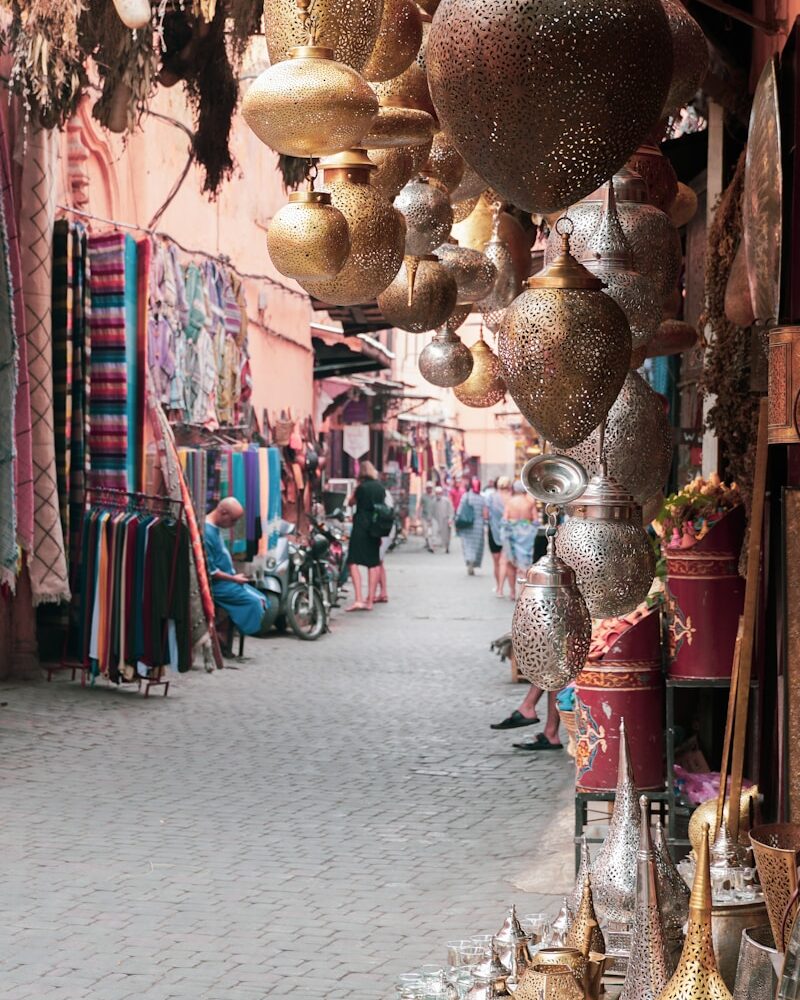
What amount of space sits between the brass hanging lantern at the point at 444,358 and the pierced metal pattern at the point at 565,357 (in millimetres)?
1586

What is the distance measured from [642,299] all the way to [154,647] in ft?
25.5

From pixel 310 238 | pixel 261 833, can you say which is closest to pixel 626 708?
pixel 261 833

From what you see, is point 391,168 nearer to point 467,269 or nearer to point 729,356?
point 467,269

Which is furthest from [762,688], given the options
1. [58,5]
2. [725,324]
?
[58,5]

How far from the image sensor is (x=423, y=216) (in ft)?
8.30

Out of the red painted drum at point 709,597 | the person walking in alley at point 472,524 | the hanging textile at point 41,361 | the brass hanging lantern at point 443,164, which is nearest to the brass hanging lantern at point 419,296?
the brass hanging lantern at point 443,164

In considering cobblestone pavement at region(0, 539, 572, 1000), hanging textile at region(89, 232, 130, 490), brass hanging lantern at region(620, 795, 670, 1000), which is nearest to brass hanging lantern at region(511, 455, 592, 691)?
brass hanging lantern at region(620, 795, 670, 1000)

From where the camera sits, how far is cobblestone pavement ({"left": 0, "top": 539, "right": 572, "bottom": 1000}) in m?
4.70

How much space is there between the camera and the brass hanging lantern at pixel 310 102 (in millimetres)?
1714

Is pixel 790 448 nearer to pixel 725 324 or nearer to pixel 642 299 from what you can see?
pixel 725 324

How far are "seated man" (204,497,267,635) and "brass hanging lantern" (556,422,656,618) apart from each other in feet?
31.0

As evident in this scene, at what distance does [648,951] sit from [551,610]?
607 millimetres

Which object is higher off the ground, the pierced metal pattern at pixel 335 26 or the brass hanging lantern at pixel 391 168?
the pierced metal pattern at pixel 335 26

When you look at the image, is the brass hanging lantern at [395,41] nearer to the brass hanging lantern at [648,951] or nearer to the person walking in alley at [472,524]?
the brass hanging lantern at [648,951]
